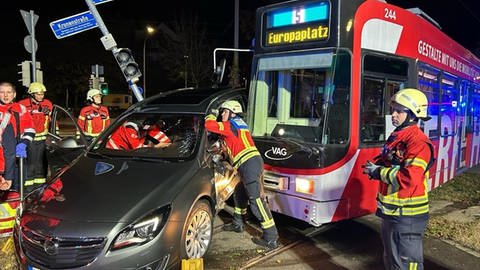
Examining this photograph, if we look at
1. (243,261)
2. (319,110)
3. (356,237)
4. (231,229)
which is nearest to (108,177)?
(243,261)

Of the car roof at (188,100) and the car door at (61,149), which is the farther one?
the car door at (61,149)

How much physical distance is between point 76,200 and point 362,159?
10.8ft

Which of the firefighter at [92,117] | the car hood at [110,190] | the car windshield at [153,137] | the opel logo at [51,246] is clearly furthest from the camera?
the firefighter at [92,117]

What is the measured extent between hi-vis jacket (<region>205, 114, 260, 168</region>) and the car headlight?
1.43m

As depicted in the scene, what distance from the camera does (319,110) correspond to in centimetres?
535

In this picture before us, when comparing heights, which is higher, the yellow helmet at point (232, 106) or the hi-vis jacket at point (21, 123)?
the yellow helmet at point (232, 106)

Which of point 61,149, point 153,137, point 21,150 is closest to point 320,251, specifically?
point 153,137

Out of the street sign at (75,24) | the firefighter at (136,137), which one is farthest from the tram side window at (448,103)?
the street sign at (75,24)

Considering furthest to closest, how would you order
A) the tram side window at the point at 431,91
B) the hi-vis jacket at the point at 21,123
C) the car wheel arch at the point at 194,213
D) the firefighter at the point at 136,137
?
the tram side window at the point at 431,91 < the hi-vis jacket at the point at 21,123 < the firefighter at the point at 136,137 < the car wheel arch at the point at 194,213

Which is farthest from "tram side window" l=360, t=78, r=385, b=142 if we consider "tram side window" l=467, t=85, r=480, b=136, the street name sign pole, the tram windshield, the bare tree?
the bare tree

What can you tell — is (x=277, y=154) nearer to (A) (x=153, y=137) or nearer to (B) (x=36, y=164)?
(A) (x=153, y=137)

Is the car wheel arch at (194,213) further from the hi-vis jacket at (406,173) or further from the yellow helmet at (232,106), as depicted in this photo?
the hi-vis jacket at (406,173)

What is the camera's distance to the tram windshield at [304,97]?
520 cm

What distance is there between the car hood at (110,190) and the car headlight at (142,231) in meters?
0.07
